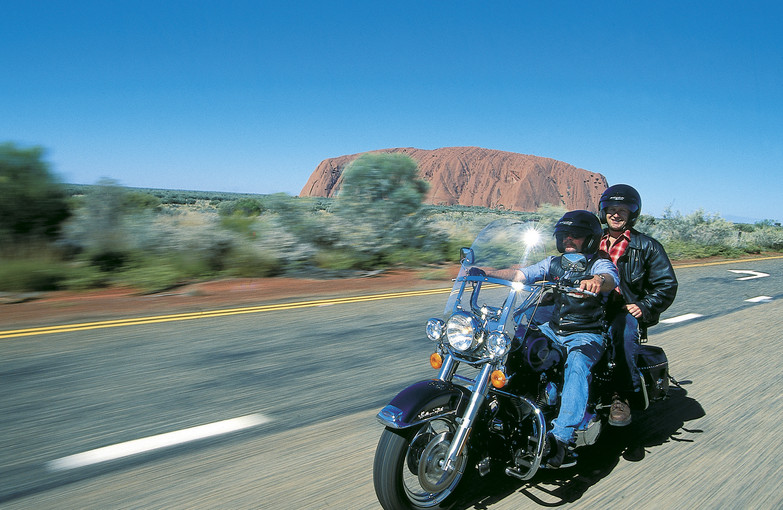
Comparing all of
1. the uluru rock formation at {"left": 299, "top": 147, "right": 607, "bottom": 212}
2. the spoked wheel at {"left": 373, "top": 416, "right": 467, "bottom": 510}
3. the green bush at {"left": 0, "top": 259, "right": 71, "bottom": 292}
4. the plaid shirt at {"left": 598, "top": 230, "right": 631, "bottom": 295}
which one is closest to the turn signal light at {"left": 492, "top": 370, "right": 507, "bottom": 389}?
the spoked wheel at {"left": 373, "top": 416, "right": 467, "bottom": 510}

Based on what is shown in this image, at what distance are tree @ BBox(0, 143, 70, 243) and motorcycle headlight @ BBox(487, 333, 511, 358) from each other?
11.0 metres

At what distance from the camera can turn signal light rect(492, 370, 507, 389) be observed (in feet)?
8.75

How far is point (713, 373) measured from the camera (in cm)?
543

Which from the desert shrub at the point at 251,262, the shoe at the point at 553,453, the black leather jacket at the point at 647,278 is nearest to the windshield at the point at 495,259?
the shoe at the point at 553,453

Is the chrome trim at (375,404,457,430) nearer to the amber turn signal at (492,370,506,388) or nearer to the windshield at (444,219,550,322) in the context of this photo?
the amber turn signal at (492,370,506,388)

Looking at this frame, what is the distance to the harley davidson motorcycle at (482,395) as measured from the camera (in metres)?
2.62

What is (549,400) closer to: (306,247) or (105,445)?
(105,445)

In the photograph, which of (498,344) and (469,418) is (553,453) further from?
(498,344)

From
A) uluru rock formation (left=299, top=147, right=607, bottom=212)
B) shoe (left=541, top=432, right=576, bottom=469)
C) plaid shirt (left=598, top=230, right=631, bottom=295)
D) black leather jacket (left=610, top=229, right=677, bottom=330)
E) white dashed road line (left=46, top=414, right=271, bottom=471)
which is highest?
uluru rock formation (left=299, top=147, right=607, bottom=212)

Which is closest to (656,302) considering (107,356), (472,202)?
(107,356)

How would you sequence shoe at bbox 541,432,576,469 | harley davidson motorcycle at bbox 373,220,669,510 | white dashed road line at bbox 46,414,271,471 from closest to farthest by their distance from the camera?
1. harley davidson motorcycle at bbox 373,220,669,510
2. shoe at bbox 541,432,576,469
3. white dashed road line at bbox 46,414,271,471

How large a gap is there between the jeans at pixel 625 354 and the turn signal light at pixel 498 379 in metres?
1.27

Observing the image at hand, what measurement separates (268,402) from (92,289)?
22.9 feet

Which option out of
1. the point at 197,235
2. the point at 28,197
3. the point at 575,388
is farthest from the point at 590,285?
the point at 28,197
